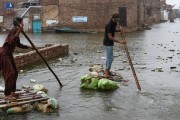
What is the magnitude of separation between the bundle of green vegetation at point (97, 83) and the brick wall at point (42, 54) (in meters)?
4.24

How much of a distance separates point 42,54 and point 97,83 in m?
6.52

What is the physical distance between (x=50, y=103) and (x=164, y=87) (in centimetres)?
375

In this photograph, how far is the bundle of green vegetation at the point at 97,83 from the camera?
9641 millimetres

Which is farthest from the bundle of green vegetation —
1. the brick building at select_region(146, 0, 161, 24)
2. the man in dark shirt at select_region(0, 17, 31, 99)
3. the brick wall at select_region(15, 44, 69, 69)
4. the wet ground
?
the brick building at select_region(146, 0, 161, 24)

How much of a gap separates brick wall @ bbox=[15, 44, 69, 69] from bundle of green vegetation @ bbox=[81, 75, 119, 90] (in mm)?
4238

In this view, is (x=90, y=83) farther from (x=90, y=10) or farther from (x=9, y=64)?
(x=90, y=10)

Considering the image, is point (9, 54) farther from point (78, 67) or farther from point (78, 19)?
point (78, 19)

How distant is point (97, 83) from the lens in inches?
389

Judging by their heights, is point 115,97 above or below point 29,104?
below

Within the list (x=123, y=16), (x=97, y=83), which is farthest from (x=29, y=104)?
(x=123, y=16)

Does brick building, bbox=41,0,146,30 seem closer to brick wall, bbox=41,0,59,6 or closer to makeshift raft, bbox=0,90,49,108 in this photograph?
brick wall, bbox=41,0,59,6

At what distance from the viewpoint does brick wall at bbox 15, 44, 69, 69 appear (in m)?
13.8

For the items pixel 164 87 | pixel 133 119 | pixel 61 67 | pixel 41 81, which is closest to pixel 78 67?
pixel 61 67

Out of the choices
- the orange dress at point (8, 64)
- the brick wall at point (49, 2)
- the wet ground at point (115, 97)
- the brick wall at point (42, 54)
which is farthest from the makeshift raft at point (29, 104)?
the brick wall at point (49, 2)
